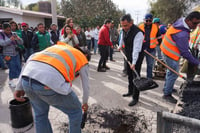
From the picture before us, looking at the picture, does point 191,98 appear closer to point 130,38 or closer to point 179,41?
point 179,41

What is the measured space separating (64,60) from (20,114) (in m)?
1.66

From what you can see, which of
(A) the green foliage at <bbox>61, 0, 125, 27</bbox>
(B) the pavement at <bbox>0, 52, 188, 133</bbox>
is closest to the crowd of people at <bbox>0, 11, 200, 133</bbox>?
(B) the pavement at <bbox>0, 52, 188, 133</bbox>

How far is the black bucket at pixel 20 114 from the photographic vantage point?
278 cm

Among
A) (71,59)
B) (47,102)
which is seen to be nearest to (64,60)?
(71,59)

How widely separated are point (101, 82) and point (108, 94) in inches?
38.6

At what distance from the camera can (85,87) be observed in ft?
6.28

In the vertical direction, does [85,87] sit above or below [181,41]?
below

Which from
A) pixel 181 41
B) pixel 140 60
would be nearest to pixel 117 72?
pixel 140 60

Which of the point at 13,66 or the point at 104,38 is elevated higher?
the point at 104,38

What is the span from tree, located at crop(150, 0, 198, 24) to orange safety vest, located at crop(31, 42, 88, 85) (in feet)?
84.8

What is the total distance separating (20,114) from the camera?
2.80m

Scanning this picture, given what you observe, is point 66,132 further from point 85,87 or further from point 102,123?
point 85,87

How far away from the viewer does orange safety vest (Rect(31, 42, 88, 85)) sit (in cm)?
173

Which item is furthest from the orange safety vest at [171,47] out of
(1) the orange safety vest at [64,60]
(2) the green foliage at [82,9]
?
(2) the green foliage at [82,9]
